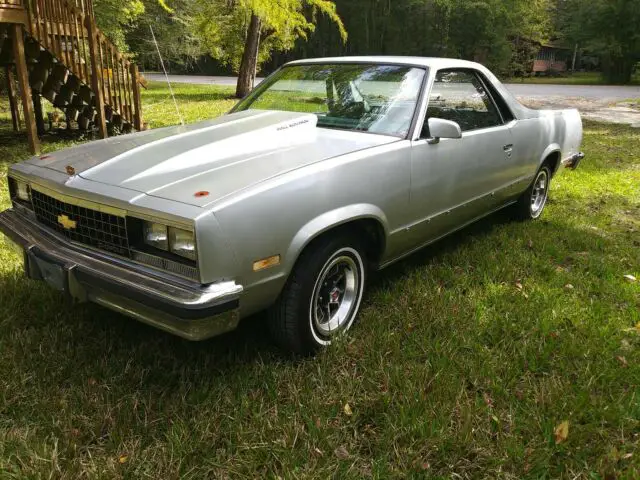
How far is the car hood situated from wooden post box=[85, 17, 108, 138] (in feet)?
18.4

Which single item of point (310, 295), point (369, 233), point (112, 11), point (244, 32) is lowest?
point (310, 295)

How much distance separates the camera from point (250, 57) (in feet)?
56.0

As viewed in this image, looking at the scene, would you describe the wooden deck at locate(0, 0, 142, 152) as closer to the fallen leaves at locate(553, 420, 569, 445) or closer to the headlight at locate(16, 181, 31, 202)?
the headlight at locate(16, 181, 31, 202)

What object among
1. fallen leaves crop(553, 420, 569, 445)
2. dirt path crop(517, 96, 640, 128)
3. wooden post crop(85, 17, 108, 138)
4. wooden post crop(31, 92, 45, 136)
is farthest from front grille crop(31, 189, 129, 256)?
dirt path crop(517, 96, 640, 128)

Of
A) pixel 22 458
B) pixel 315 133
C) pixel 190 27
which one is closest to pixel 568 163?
pixel 315 133

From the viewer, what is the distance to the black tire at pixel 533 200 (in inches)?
197

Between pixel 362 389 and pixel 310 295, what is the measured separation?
0.52 m

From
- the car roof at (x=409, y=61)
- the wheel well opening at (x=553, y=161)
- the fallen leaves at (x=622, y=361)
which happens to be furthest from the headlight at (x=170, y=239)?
the wheel well opening at (x=553, y=161)

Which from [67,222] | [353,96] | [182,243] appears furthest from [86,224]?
[353,96]

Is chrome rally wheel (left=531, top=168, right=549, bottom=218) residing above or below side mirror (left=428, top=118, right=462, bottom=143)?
below

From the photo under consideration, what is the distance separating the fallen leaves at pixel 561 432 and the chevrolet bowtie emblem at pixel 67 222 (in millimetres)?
2392

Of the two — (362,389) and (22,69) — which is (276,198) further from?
(22,69)

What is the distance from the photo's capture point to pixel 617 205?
19.1 ft

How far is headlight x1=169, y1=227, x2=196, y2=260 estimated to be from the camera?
2.22 m
